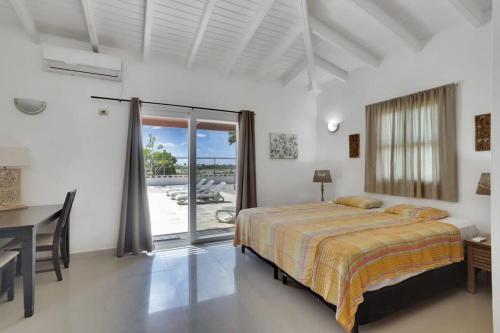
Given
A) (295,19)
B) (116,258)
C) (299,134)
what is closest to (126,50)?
(295,19)

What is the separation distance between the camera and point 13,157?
2758 millimetres

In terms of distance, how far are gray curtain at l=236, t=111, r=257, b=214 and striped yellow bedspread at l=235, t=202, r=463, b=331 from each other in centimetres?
122

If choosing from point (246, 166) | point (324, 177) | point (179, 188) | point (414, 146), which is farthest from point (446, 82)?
point (179, 188)

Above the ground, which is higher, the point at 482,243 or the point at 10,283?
the point at 482,243

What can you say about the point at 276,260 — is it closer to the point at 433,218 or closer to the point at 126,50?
the point at 433,218

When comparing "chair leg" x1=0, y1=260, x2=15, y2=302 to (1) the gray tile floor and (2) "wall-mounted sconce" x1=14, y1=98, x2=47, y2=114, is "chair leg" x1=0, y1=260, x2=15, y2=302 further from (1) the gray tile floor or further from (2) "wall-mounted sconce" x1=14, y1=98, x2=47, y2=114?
(2) "wall-mounted sconce" x1=14, y1=98, x2=47, y2=114

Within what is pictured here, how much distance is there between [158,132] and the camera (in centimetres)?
399

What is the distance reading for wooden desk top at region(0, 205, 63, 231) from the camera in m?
2.10

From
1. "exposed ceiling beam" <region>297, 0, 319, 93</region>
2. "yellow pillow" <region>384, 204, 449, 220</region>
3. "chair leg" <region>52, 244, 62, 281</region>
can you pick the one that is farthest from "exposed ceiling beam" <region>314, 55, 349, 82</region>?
"chair leg" <region>52, 244, 62, 281</region>

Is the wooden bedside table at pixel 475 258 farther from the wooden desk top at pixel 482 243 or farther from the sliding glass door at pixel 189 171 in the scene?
the sliding glass door at pixel 189 171

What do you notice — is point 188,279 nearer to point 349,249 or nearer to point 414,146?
point 349,249

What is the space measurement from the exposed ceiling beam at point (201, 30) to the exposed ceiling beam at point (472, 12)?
2586 millimetres

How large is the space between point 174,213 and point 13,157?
2211 mm

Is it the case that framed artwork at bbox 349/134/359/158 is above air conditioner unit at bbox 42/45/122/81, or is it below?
below
